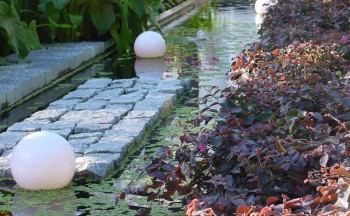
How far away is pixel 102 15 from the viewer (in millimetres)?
11359

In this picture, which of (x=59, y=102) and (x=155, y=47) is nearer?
(x=59, y=102)

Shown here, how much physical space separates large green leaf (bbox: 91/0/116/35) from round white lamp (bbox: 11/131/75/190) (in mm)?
6508

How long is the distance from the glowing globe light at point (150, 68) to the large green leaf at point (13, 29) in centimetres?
137

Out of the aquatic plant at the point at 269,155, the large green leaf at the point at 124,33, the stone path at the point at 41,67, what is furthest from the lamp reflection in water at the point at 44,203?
the large green leaf at the point at 124,33

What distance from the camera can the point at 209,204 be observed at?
3262mm

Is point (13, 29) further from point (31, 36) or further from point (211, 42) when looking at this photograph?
point (211, 42)

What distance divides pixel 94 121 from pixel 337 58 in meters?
1.92

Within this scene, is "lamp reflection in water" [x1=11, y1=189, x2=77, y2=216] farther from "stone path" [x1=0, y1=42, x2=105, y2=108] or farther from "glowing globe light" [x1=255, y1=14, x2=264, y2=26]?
"glowing globe light" [x1=255, y1=14, x2=264, y2=26]

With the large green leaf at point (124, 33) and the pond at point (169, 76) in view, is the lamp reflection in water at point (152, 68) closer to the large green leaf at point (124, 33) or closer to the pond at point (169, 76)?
the pond at point (169, 76)

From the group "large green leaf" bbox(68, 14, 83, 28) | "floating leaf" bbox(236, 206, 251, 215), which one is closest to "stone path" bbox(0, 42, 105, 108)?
"large green leaf" bbox(68, 14, 83, 28)

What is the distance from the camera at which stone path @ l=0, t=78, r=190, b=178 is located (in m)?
5.49

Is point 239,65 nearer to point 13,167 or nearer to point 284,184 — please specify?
point 13,167

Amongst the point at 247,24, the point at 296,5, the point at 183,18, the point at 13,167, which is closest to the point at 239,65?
the point at 13,167

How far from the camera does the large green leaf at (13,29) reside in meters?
8.62
